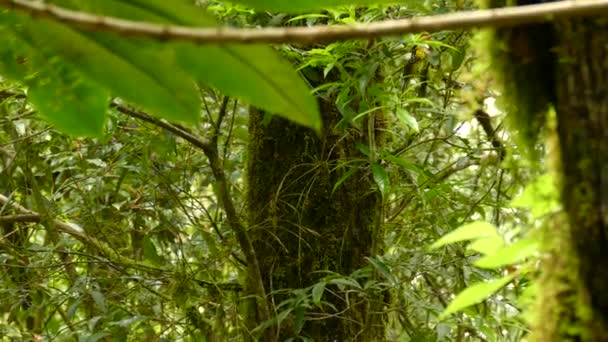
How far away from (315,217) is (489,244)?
1364mm

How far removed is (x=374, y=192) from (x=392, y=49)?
14.7 inches

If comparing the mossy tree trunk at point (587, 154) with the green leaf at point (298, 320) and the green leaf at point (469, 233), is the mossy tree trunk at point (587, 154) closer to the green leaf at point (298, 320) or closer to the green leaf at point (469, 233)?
the green leaf at point (469, 233)

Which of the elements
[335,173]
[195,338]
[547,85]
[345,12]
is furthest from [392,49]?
[547,85]

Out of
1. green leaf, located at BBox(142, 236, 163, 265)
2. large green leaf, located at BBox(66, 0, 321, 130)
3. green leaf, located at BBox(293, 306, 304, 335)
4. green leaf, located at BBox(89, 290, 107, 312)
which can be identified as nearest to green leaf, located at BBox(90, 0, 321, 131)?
large green leaf, located at BBox(66, 0, 321, 130)

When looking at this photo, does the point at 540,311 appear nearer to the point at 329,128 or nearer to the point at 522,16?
the point at 522,16

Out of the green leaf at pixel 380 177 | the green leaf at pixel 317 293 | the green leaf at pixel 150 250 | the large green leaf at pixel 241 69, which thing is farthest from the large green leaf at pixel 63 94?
the green leaf at pixel 150 250

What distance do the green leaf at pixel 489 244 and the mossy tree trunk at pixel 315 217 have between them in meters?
1.24

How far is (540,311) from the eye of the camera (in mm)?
707

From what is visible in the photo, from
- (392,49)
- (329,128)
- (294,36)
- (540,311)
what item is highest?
(392,49)

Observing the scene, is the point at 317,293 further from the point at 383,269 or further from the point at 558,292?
the point at 558,292

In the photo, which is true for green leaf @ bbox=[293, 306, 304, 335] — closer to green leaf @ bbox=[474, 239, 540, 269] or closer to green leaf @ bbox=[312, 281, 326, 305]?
green leaf @ bbox=[312, 281, 326, 305]

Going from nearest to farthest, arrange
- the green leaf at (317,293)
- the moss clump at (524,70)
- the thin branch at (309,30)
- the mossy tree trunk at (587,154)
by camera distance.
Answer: the thin branch at (309,30) < the mossy tree trunk at (587,154) < the moss clump at (524,70) < the green leaf at (317,293)

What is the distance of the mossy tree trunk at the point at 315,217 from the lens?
77.9 inches

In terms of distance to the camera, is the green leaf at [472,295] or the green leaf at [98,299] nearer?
the green leaf at [472,295]
